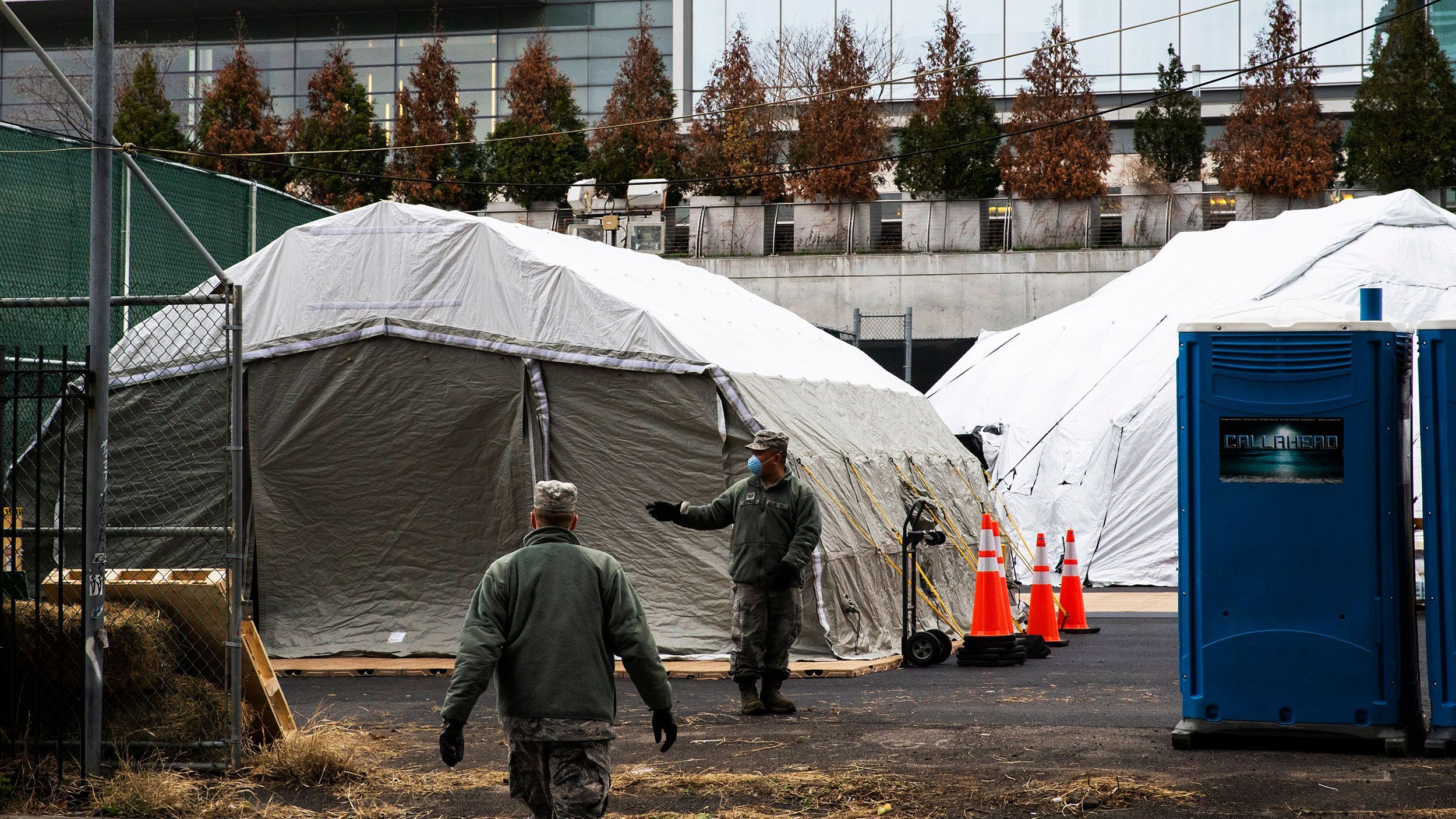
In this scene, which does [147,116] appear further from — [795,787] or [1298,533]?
[1298,533]

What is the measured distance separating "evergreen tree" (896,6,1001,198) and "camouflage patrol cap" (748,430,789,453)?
93.7 feet

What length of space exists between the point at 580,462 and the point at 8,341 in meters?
6.61

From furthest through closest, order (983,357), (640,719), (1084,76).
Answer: (1084,76), (983,357), (640,719)

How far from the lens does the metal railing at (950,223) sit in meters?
35.9

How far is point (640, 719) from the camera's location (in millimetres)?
9500

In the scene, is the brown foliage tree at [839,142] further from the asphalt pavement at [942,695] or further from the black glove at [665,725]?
the black glove at [665,725]

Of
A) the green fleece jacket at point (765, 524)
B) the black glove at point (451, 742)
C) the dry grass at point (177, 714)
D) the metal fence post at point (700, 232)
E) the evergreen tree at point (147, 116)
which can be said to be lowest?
the dry grass at point (177, 714)

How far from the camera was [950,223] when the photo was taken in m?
36.5

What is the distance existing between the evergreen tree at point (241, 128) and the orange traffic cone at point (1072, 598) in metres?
29.5

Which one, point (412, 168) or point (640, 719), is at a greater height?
point (412, 168)

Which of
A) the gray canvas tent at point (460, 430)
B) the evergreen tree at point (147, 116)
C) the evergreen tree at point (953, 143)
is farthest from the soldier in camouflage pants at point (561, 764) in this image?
the evergreen tree at point (147, 116)

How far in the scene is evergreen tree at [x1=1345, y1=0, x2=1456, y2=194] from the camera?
3572 cm

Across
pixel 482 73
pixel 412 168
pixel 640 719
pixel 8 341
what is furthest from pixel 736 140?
pixel 640 719

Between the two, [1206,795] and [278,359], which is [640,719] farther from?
[278,359]
